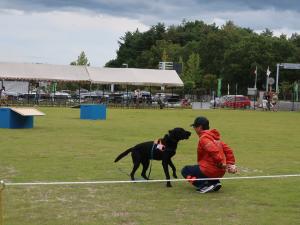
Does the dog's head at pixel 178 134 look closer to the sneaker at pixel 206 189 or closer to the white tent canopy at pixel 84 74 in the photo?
the sneaker at pixel 206 189

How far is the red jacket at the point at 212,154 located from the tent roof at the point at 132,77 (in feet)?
132

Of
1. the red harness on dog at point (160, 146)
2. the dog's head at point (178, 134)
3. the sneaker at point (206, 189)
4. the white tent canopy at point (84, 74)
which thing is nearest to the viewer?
the sneaker at point (206, 189)

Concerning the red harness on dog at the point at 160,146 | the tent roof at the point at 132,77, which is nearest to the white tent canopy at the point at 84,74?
the tent roof at the point at 132,77

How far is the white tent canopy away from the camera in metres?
47.6

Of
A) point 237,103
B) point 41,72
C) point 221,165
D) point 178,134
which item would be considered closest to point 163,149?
point 178,134

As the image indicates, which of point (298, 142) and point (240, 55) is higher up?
point (240, 55)

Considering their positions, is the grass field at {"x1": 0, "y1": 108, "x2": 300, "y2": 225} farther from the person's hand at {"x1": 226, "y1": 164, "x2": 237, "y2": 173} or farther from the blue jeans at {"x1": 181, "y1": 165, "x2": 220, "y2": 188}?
the person's hand at {"x1": 226, "y1": 164, "x2": 237, "y2": 173}

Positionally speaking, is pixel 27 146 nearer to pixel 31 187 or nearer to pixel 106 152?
pixel 106 152

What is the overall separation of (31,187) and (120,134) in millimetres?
11068

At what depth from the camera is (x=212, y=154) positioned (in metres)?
9.02

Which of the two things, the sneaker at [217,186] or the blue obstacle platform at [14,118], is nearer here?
the sneaker at [217,186]

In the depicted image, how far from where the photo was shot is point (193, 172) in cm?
939

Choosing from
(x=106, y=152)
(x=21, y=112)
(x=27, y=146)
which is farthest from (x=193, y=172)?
(x=21, y=112)

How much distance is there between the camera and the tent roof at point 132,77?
164 feet
